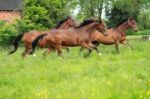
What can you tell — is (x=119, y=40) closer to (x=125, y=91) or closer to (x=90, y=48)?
(x=90, y=48)

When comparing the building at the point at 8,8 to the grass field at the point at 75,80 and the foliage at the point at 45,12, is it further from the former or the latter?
the grass field at the point at 75,80

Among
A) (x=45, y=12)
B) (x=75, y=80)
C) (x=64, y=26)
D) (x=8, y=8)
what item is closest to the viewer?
(x=75, y=80)

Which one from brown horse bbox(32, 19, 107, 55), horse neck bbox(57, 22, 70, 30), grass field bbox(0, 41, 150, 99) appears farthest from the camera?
horse neck bbox(57, 22, 70, 30)

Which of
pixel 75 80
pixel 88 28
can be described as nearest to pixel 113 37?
pixel 88 28

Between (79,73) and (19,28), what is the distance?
28.4 metres

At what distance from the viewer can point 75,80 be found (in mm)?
14125

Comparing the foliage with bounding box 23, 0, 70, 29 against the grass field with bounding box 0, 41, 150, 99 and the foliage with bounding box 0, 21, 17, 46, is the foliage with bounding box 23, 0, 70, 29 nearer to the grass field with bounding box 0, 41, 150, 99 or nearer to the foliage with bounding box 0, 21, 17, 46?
the foliage with bounding box 0, 21, 17, 46

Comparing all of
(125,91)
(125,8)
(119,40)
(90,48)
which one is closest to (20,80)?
(125,91)

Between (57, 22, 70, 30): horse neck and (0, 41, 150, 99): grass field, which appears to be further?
(57, 22, 70, 30): horse neck

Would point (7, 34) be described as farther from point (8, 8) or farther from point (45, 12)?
point (8, 8)

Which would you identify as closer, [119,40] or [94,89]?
[94,89]

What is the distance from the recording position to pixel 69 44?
22.2m

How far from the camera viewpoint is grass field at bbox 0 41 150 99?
11812mm

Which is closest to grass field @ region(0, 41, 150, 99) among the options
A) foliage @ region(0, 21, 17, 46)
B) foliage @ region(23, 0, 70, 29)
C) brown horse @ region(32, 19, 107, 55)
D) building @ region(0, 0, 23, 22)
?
brown horse @ region(32, 19, 107, 55)
